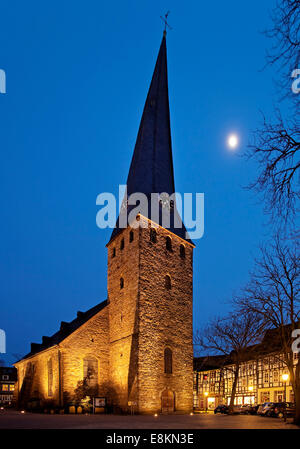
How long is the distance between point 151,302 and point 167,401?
690 cm

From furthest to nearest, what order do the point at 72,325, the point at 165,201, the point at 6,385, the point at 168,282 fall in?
1. the point at 6,385
2. the point at 72,325
3. the point at 165,201
4. the point at 168,282

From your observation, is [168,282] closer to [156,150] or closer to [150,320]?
[150,320]

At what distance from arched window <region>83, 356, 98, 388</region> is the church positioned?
2.9 inches

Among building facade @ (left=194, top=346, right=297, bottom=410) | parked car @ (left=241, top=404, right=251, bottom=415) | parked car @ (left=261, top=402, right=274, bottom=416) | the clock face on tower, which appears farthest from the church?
parked car @ (left=241, top=404, right=251, bottom=415)

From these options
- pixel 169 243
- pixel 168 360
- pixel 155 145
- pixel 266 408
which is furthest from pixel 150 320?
pixel 155 145

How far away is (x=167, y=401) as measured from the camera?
2834 centimetres

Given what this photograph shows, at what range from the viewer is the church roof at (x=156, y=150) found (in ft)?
112

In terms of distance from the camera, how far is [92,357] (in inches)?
1271

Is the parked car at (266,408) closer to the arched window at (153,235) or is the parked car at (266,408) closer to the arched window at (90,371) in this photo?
the arched window at (90,371)

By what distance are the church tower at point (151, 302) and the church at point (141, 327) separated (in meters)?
0.07

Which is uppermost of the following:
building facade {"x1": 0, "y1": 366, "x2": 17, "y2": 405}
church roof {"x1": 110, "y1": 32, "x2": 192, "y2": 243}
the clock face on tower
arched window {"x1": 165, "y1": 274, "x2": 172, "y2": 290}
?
church roof {"x1": 110, "y1": 32, "x2": 192, "y2": 243}

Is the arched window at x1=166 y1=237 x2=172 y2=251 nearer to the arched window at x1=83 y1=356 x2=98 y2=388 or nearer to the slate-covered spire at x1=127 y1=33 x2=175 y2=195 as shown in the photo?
the slate-covered spire at x1=127 y1=33 x2=175 y2=195

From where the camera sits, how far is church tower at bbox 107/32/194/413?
2797 cm

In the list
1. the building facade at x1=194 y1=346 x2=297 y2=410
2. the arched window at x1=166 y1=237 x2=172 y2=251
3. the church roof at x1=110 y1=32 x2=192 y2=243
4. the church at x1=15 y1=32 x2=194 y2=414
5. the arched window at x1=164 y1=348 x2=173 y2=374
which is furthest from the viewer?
the building facade at x1=194 y1=346 x2=297 y2=410
